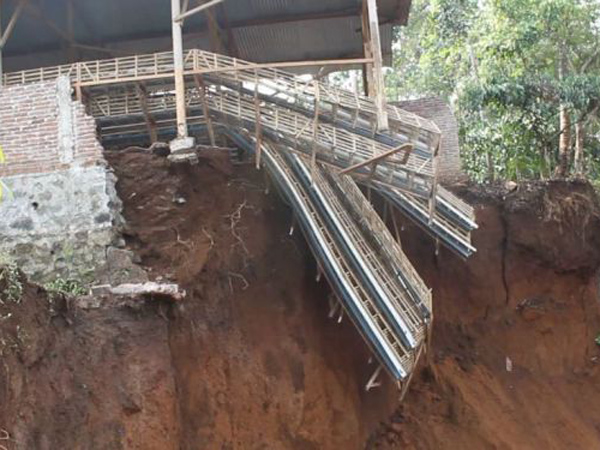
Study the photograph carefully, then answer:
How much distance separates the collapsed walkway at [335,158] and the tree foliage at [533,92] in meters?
4.22

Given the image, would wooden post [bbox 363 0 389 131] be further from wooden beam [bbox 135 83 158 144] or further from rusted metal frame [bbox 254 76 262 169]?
wooden beam [bbox 135 83 158 144]

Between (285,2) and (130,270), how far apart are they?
7045mm

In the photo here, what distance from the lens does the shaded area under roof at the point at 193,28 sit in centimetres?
1485

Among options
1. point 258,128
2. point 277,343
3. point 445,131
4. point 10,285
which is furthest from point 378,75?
point 10,285

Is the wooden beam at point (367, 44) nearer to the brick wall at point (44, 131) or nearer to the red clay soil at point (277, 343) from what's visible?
the red clay soil at point (277, 343)

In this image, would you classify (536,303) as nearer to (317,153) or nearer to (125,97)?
(317,153)

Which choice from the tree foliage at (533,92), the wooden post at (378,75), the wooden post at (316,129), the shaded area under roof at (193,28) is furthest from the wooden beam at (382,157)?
the tree foliage at (533,92)

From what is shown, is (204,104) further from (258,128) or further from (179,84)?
(258,128)

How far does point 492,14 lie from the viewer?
52.7 ft

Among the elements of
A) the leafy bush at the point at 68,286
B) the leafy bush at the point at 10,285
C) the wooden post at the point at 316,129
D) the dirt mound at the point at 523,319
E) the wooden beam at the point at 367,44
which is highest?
the wooden beam at the point at 367,44

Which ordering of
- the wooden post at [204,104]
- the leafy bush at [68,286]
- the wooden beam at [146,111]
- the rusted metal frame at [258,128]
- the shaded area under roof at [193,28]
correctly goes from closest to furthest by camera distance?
the leafy bush at [68,286] → the rusted metal frame at [258,128] → the wooden post at [204,104] → the wooden beam at [146,111] → the shaded area under roof at [193,28]

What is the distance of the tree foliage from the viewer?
1500 cm

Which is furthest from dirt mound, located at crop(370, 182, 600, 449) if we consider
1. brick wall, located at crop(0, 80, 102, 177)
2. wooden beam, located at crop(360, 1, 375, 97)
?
brick wall, located at crop(0, 80, 102, 177)

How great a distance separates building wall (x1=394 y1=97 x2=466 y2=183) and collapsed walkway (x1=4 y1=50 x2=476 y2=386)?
8.88 ft
